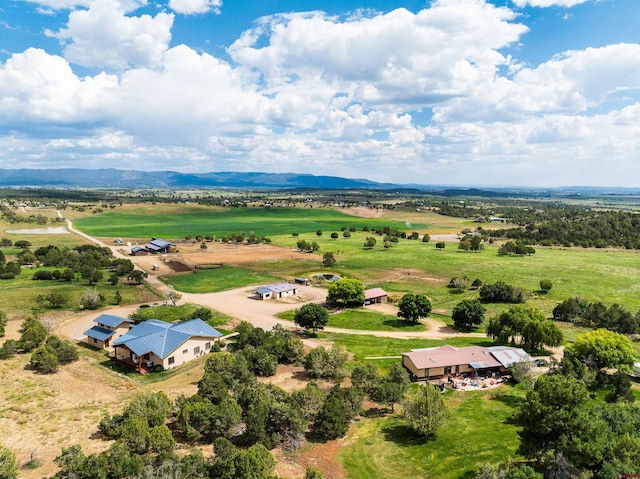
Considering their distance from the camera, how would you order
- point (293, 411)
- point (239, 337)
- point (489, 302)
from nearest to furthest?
point (293, 411)
point (239, 337)
point (489, 302)

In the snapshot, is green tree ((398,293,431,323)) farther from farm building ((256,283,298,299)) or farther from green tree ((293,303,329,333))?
farm building ((256,283,298,299))

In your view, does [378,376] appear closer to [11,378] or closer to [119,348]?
[119,348]

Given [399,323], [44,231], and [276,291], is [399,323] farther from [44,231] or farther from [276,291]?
[44,231]

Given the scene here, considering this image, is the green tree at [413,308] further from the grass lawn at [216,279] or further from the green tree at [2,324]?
the green tree at [2,324]

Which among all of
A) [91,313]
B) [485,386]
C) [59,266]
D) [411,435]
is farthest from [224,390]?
[59,266]

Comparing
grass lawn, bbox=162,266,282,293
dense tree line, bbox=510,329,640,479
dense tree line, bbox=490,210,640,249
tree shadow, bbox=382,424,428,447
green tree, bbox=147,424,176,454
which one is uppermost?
dense tree line, bbox=490,210,640,249

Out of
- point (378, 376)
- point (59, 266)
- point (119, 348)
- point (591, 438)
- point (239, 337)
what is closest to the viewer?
point (591, 438)

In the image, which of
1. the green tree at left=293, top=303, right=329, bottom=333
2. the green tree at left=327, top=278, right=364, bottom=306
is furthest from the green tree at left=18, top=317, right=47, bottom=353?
the green tree at left=327, top=278, right=364, bottom=306

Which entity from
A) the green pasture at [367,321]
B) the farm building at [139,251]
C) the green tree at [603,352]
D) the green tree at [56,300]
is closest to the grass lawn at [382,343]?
the green pasture at [367,321]
